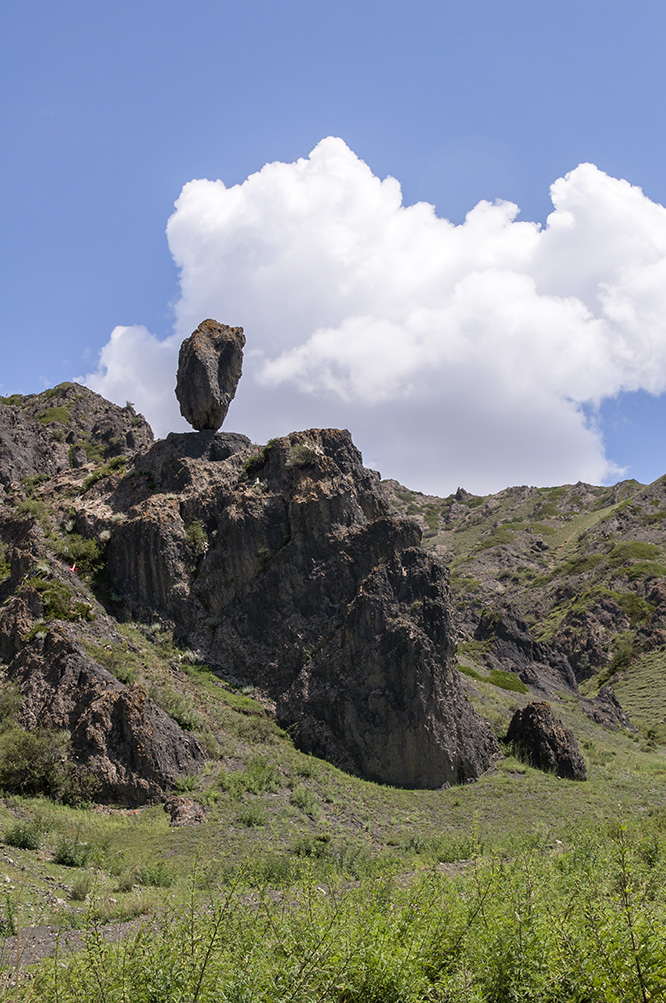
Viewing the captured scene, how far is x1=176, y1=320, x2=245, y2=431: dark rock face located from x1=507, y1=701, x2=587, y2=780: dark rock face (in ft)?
79.7

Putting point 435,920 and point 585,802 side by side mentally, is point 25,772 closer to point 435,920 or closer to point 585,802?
point 435,920

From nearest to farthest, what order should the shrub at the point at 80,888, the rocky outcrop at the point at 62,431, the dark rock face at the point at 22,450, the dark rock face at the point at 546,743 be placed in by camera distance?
1. the shrub at the point at 80,888
2. the dark rock face at the point at 546,743
3. the dark rock face at the point at 22,450
4. the rocky outcrop at the point at 62,431

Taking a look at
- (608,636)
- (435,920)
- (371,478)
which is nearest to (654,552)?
(608,636)

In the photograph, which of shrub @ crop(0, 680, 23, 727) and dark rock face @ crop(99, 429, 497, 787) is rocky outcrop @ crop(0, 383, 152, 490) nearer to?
dark rock face @ crop(99, 429, 497, 787)

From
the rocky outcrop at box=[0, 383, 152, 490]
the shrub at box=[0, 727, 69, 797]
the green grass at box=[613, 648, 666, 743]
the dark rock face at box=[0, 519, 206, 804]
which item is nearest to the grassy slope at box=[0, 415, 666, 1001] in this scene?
the shrub at box=[0, 727, 69, 797]

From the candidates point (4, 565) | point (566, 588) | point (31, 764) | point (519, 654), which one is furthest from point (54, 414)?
point (566, 588)

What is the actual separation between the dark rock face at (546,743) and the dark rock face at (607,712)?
66.1 ft

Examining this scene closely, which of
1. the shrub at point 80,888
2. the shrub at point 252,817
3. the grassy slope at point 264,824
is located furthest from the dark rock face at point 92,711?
the shrub at point 80,888

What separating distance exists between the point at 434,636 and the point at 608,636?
200 feet

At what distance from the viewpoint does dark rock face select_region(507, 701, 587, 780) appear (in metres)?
27.8

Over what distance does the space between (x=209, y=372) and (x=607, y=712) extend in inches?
1533

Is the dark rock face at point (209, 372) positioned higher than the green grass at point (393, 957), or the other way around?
the dark rock face at point (209, 372)

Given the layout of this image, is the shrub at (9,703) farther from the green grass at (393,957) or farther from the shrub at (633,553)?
the shrub at (633,553)

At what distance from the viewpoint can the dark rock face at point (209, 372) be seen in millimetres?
38625
